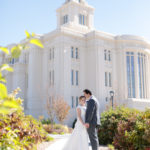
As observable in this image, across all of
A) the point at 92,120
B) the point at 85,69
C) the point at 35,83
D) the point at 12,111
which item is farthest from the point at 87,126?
the point at 35,83

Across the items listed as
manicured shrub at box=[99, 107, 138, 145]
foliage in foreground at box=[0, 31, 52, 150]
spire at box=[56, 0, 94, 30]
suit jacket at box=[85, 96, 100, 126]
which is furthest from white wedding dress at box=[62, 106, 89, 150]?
spire at box=[56, 0, 94, 30]

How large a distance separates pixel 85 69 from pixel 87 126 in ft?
71.0

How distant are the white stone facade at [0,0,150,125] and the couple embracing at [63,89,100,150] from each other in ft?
57.8

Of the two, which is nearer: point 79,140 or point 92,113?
point 92,113

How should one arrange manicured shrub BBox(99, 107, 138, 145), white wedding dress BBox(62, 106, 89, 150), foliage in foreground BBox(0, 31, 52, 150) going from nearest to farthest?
foliage in foreground BBox(0, 31, 52, 150)
white wedding dress BBox(62, 106, 89, 150)
manicured shrub BBox(99, 107, 138, 145)

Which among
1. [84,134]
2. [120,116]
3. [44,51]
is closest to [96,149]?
[84,134]

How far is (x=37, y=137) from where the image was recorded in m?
6.52

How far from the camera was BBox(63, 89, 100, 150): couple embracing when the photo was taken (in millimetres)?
6078

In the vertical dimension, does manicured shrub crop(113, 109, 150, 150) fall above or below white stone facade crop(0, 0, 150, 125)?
below

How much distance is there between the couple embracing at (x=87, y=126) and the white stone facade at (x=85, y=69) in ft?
57.8

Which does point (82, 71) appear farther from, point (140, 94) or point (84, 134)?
point (84, 134)

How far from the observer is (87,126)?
19.9 ft

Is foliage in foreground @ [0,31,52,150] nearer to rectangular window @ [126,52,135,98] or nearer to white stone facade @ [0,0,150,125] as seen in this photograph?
white stone facade @ [0,0,150,125]

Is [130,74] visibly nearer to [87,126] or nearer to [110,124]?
[110,124]
